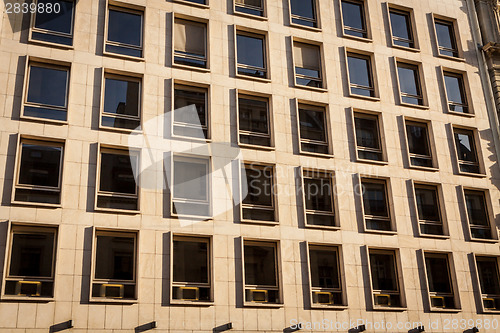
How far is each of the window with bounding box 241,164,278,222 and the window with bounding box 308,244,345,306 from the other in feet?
7.37

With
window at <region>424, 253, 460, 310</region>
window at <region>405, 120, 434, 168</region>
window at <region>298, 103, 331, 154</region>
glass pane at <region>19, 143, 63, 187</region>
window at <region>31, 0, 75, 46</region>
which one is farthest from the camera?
window at <region>405, 120, 434, 168</region>

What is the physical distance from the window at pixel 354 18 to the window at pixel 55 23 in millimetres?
12636

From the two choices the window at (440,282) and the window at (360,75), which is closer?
the window at (440,282)

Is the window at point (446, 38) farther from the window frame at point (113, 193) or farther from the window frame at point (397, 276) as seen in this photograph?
the window frame at point (113, 193)

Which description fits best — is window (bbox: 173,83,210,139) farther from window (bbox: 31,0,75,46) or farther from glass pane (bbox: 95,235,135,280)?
glass pane (bbox: 95,235,135,280)

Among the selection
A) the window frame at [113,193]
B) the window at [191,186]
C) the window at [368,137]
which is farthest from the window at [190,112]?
the window at [368,137]

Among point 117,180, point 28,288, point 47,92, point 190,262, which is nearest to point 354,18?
point 117,180

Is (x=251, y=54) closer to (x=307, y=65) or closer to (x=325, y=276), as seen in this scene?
(x=307, y=65)

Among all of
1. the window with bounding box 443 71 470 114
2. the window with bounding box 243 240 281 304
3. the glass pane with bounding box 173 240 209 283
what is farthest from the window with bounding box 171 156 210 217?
the window with bounding box 443 71 470 114

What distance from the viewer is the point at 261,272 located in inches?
842

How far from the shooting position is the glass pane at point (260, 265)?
2117 centimetres

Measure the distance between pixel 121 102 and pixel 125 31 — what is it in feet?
10.6

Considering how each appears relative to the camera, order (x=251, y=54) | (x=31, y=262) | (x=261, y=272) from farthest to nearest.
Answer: (x=251, y=54) → (x=261, y=272) → (x=31, y=262)

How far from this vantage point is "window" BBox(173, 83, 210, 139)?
73.2ft
